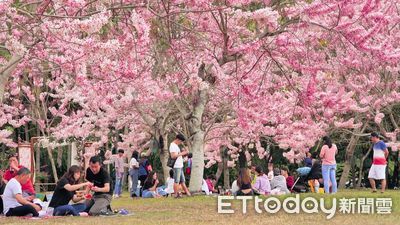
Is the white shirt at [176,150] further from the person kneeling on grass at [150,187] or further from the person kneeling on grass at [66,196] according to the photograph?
the person kneeling on grass at [66,196]

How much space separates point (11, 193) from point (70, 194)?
1062 mm

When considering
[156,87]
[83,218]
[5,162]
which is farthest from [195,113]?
[5,162]

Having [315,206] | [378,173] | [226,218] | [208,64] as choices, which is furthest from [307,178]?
[226,218]

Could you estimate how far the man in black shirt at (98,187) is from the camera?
1406 centimetres

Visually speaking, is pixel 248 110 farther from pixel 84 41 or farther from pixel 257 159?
pixel 257 159

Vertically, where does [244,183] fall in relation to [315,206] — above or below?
above

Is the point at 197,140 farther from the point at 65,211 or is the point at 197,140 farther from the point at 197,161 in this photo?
the point at 65,211

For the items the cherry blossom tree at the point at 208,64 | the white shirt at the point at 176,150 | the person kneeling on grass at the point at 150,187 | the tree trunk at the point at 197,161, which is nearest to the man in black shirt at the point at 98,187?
the cherry blossom tree at the point at 208,64

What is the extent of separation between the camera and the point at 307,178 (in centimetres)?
2323

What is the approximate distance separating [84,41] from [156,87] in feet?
36.4

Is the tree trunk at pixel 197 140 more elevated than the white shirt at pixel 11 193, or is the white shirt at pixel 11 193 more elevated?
the tree trunk at pixel 197 140

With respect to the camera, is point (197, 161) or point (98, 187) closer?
point (98, 187)

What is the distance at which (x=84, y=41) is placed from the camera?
11445 millimetres

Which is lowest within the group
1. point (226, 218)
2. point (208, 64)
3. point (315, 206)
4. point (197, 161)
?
point (226, 218)
